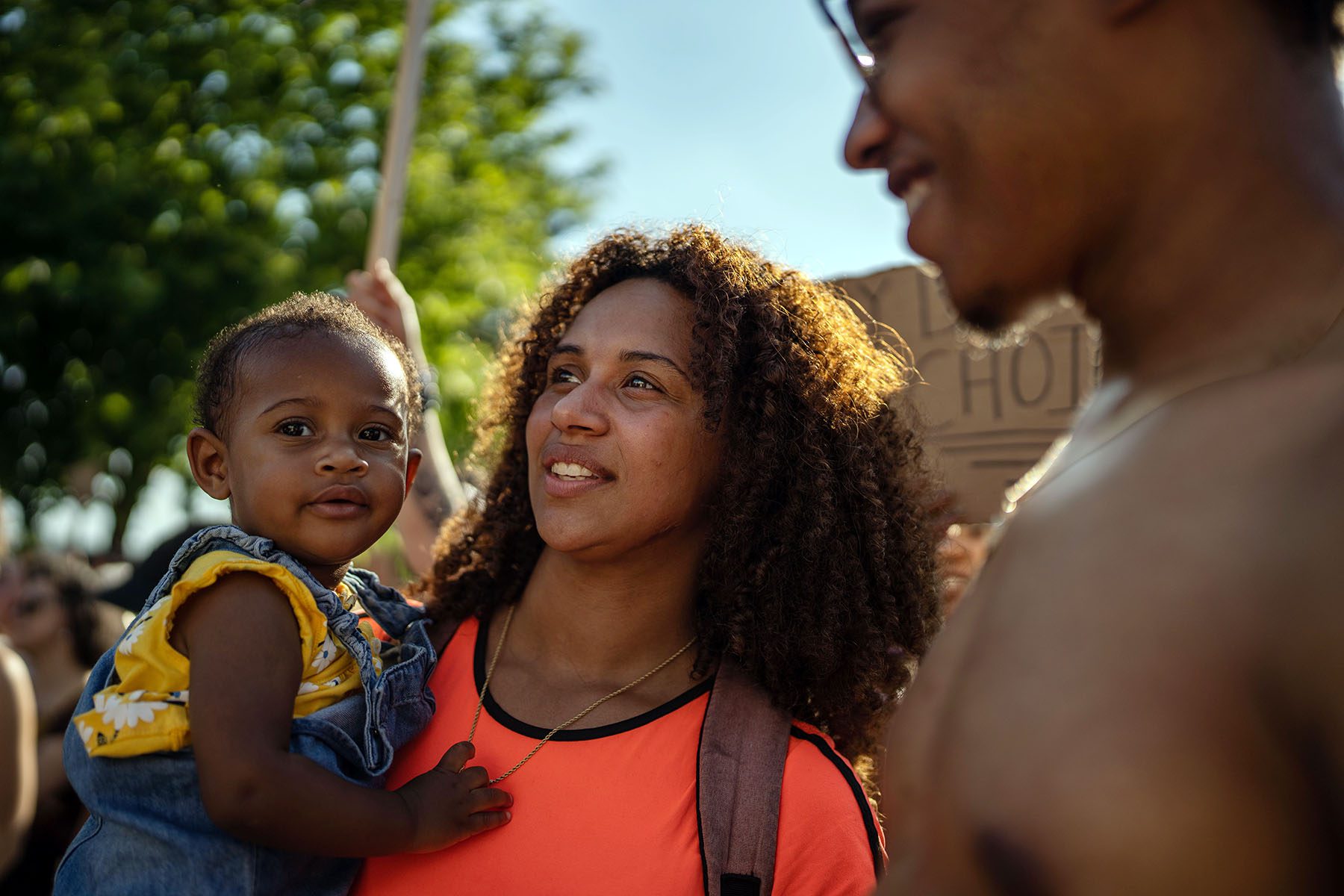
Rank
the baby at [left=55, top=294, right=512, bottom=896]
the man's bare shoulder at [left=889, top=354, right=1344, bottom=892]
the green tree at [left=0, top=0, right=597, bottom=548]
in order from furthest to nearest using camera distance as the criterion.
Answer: the green tree at [left=0, top=0, right=597, bottom=548], the baby at [left=55, top=294, right=512, bottom=896], the man's bare shoulder at [left=889, top=354, right=1344, bottom=892]

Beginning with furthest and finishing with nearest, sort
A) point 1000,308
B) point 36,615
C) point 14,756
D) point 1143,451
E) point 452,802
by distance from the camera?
point 36,615 < point 14,756 < point 452,802 < point 1000,308 < point 1143,451

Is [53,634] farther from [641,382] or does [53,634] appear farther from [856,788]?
[856,788]

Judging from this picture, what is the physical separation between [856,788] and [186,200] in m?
9.42

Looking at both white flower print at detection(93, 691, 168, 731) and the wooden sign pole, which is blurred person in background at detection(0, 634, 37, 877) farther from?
the wooden sign pole

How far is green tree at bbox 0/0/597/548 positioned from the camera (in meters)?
9.63

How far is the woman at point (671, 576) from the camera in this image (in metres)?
2.09

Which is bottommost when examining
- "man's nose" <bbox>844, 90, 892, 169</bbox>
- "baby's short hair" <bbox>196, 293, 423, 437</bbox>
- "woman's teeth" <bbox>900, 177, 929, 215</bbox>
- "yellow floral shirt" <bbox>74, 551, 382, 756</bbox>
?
"yellow floral shirt" <bbox>74, 551, 382, 756</bbox>

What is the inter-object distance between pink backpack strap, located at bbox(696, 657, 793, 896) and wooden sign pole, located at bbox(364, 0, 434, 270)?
2.72 metres

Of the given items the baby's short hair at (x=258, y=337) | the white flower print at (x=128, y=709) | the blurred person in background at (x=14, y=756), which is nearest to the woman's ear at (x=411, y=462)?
the baby's short hair at (x=258, y=337)

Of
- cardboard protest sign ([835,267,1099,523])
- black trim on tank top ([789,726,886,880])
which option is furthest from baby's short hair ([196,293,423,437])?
cardboard protest sign ([835,267,1099,523])

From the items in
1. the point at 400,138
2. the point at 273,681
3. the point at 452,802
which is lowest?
the point at 452,802

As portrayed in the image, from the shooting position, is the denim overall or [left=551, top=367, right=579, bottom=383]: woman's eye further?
[left=551, top=367, right=579, bottom=383]: woman's eye

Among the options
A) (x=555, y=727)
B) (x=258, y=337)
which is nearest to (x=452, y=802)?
(x=555, y=727)

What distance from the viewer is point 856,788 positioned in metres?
2.13
